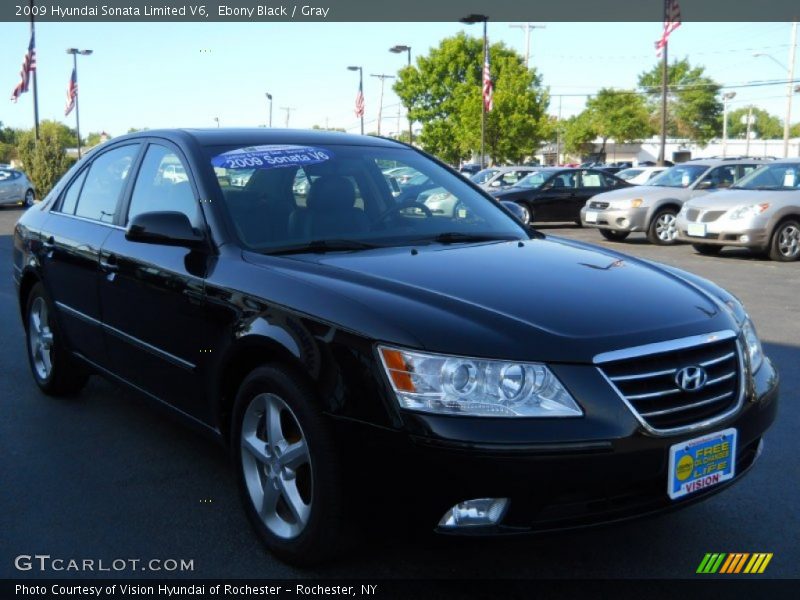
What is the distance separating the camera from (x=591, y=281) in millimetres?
3309

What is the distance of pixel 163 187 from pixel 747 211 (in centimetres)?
1098

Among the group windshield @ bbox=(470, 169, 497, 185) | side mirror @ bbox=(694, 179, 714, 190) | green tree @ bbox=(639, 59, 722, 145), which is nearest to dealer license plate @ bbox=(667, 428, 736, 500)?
side mirror @ bbox=(694, 179, 714, 190)

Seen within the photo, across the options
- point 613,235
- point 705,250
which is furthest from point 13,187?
point 705,250

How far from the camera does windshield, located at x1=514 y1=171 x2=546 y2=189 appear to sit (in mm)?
20688

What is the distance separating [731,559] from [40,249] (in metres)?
4.13

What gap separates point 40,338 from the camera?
219 inches

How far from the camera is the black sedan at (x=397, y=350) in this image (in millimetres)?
2635

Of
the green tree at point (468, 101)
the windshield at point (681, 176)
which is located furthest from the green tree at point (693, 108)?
the windshield at point (681, 176)

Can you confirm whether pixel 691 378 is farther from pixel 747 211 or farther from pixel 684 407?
pixel 747 211

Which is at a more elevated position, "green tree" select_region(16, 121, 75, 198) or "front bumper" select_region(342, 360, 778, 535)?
"green tree" select_region(16, 121, 75, 198)

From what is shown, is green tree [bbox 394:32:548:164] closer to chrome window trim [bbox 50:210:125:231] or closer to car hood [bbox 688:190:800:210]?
car hood [bbox 688:190:800:210]

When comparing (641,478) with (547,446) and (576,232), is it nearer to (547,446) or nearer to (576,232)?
(547,446)

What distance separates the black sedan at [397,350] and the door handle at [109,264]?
0.02 metres

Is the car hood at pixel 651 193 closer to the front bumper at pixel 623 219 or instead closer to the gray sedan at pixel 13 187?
the front bumper at pixel 623 219
